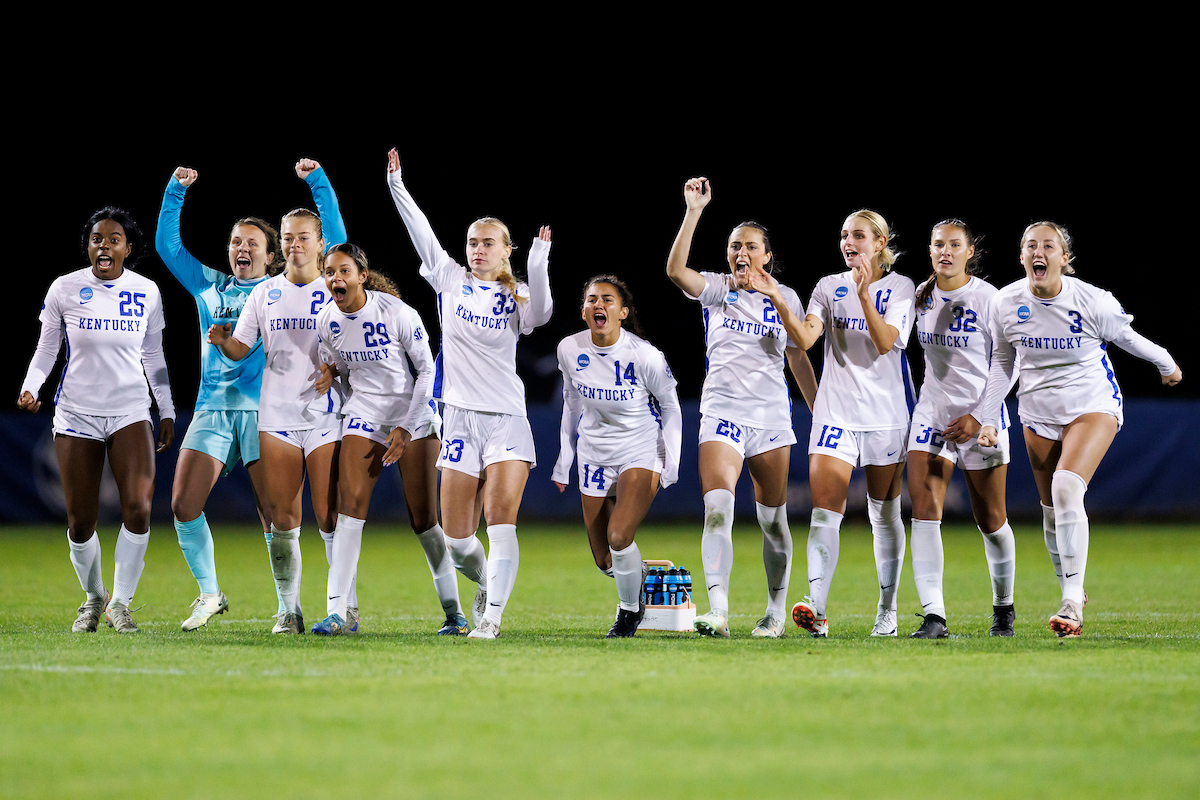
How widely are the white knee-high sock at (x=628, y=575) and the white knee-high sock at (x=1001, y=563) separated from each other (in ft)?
5.24

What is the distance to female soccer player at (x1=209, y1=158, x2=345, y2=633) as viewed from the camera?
7.73m

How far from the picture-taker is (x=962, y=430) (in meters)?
7.48

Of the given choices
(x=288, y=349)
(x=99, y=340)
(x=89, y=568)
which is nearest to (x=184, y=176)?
(x=99, y=340)

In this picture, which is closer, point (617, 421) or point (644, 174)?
point (617, 421)

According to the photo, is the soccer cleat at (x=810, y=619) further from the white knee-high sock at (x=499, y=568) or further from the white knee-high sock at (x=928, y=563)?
the white knee-high sock at (x=499, y=568)

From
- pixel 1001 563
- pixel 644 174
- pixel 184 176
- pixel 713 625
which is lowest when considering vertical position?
pixel 713 625

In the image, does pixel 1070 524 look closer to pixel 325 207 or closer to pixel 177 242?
pixel 325 207

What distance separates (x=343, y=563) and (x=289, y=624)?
1.53 feet

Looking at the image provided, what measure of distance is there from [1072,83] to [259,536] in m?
17.7

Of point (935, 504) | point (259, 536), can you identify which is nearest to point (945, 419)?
point (935, 504)

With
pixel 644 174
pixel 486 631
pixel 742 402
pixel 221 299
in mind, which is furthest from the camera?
pixel 644 174

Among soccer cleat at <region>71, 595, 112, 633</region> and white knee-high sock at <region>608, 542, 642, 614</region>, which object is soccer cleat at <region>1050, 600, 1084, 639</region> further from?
soccer cleat at <region>71, 595, 112, 633</region>

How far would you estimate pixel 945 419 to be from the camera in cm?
764

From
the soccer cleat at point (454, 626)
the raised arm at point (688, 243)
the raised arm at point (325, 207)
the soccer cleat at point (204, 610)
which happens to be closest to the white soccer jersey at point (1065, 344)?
the raised arm at point (688, 243)
